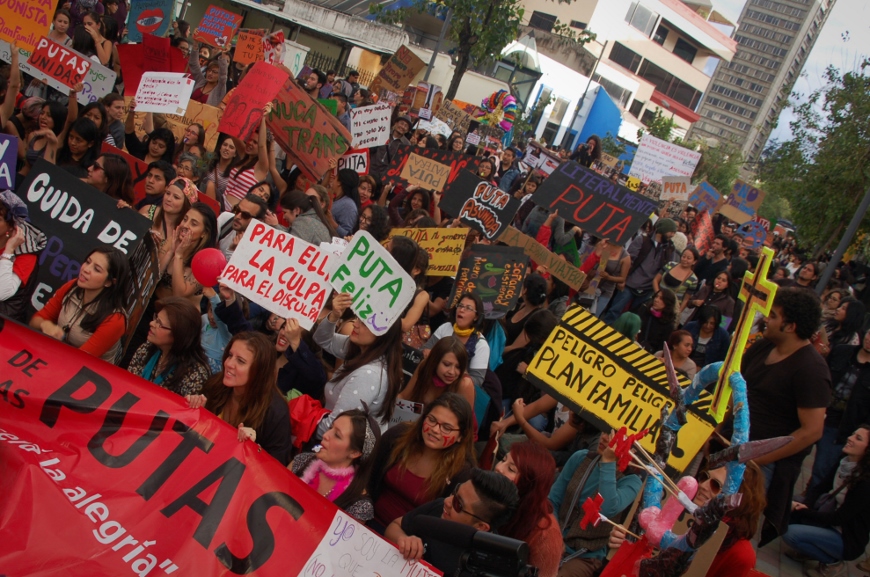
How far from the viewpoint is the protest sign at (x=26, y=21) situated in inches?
279

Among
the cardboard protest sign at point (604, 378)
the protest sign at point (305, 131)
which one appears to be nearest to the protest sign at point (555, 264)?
the protest sign at point (305, 131)

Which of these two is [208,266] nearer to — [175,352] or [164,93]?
[175,352]

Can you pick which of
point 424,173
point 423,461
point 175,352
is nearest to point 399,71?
point 424,173

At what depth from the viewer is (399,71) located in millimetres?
15203

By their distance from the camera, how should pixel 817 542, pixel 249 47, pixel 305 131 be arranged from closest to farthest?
1. pixel 817 542
2. pixel 305 131
3. pixel 249 47

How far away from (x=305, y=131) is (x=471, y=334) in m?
3.39

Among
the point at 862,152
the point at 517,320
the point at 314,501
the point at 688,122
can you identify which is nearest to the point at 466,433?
the point at 314,501

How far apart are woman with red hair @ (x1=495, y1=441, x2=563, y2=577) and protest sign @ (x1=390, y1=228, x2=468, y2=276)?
138 inches

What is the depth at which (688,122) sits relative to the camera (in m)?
78.1

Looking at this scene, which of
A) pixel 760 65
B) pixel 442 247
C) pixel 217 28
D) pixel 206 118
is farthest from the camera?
pixel 760 65

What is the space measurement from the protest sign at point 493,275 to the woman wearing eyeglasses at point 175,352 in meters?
2.88

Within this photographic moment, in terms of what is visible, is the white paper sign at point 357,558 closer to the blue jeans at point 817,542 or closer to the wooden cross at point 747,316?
the wooden cross at point 747,316

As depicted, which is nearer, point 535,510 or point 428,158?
point 535,510

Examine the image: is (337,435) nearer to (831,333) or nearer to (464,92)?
(831,333)
